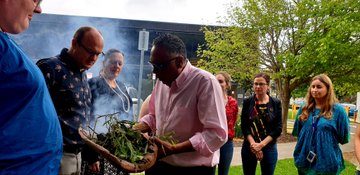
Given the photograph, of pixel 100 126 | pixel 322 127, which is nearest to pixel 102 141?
pixel 100 126

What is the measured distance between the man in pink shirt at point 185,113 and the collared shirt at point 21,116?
0.91 meters

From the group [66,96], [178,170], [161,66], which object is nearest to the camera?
[161,66]

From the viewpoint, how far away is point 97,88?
158 inches

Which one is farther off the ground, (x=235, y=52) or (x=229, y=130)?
(x=235, y=52)

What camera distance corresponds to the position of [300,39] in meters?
12.1

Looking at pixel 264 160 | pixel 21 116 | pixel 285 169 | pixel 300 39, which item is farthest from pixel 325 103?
pixel 300 39

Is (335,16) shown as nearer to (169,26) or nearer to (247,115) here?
(247,115)

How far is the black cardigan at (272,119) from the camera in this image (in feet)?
17.0

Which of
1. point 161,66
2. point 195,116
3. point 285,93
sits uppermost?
point 285,93

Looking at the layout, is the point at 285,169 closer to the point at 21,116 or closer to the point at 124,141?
the point at 124,141

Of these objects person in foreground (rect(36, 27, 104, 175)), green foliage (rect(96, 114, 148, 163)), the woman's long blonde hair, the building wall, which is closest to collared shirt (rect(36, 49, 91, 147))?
person in foreground (rect(36, 27, 104, 175))

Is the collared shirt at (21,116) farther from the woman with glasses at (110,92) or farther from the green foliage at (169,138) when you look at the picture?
the woman with glasses at (110,92)

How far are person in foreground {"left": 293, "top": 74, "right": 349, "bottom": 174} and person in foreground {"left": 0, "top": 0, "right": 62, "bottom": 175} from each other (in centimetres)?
313

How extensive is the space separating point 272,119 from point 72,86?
3.19 m
